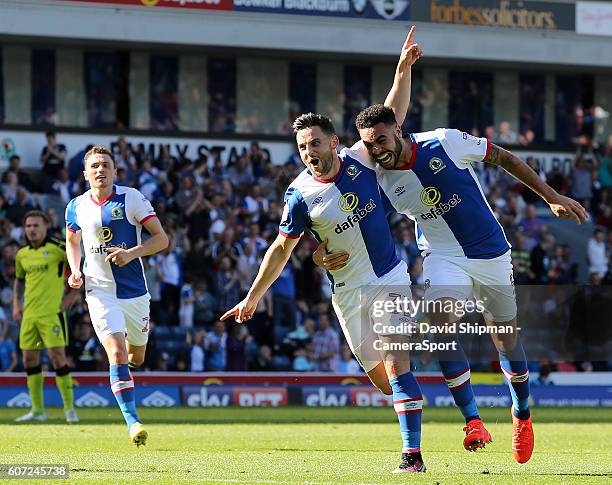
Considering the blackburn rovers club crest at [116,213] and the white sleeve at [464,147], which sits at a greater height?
the white sleeve at [464,147]

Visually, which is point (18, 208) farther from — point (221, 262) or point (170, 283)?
point (221, 262)

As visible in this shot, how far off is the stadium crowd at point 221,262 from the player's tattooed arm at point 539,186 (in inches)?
470

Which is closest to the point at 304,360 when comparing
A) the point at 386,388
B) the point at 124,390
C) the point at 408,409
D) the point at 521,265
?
the point at 521,265

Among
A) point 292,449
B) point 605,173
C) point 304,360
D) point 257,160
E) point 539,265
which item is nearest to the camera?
point 292,449

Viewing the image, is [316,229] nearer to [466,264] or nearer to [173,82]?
[466,264]

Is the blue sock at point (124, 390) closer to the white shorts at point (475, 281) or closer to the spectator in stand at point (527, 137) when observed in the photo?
the white shorts at point (475, 281)

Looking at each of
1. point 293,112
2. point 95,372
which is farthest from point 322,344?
point 293,112

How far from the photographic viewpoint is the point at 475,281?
34.3 ft

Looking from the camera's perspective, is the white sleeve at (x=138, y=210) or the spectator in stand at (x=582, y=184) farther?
the spectator in stand at (x=582, y=184)

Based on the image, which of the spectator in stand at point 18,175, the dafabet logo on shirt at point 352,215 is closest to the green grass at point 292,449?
the dafabet logo on shirt at point 352,215

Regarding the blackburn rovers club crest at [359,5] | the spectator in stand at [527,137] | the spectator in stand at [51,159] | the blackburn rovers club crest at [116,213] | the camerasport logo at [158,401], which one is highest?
the blackburn rovers club crest at [359,5]

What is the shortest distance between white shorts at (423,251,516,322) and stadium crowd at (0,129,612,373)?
1120 centimetres

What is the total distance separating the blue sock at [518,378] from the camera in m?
10.4

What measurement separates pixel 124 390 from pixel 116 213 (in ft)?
5.65
